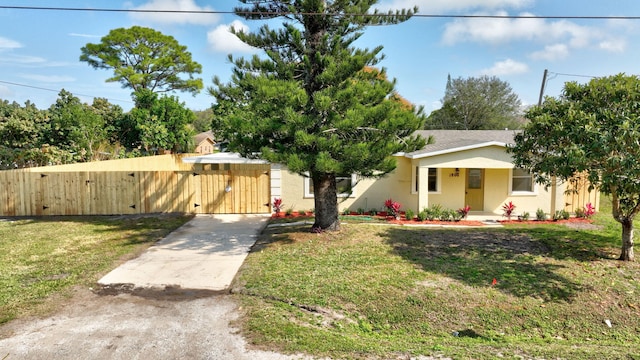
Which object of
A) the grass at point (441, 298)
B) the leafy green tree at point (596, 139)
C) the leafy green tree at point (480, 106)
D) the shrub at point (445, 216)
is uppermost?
the leafy green tree at point (480, 106)

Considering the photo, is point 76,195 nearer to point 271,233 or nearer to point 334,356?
point 271,233

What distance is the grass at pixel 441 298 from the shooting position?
4.66 meters

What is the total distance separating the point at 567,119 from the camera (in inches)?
274

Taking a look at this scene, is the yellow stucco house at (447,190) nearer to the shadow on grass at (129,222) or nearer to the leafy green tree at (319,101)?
the shadow on grass at (129,222)

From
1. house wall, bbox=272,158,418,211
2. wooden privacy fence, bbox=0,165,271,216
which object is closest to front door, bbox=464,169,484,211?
house wall, bbox=272,158,418,211

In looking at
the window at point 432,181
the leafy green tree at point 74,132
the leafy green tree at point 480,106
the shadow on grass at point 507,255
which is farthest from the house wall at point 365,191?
the leafy green tree at point 480,106

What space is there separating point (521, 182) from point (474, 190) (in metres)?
1.61

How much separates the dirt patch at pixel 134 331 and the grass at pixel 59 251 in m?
0.60

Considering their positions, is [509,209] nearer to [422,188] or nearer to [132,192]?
[422,188]

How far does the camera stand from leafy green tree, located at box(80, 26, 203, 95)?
109ft

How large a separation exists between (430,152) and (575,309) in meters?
6.93

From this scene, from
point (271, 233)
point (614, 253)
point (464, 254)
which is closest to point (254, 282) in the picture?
point (271, 233)

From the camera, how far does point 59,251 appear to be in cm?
874

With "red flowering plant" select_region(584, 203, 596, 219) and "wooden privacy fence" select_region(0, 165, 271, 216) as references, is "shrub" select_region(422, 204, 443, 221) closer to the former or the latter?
"red flowering plant" select_region(584, 203, 596, 219)
